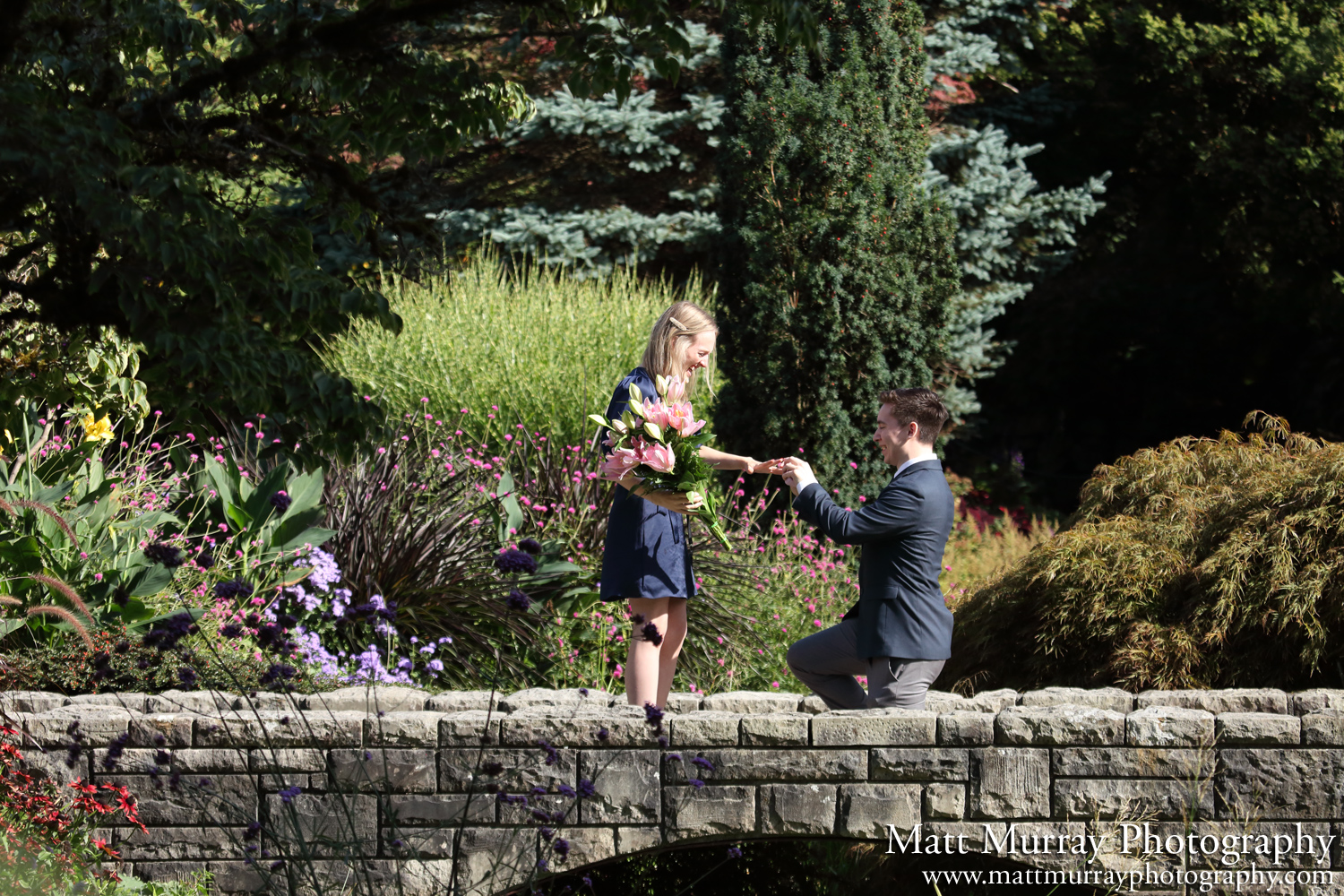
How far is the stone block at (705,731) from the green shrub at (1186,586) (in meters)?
2.16

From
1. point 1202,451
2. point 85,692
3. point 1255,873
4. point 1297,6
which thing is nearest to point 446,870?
point 85,692

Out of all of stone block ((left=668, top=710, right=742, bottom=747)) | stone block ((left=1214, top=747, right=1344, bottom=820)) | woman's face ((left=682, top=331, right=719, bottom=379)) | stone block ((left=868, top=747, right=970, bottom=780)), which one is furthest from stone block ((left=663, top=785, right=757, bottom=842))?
woman's face ((left=682, top=331, right=719, bottom=379))

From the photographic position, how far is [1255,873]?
3.26 m

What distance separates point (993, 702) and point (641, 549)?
1456mm

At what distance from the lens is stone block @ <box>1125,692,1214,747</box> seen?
3246 mm

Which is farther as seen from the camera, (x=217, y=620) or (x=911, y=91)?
(x=911, y=91)

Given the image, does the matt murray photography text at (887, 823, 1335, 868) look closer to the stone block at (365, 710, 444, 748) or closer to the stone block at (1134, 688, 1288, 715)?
the stone block at (1134, 688, 1288, 715)

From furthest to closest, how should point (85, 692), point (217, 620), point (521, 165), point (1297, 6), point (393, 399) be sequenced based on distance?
point (521, 165), point (1297, 6), point (393, 399), point (217, 620), point (85, 692)

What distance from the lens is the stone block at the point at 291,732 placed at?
11.4 ft

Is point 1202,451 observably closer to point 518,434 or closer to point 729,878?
point 729,878

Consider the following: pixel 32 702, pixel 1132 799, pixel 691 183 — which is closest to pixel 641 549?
pixel 1132 799

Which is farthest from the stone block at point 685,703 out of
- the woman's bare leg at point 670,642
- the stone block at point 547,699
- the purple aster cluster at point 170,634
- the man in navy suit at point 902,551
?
the purple aster cluster at point 170,634

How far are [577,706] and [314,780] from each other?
808 mm

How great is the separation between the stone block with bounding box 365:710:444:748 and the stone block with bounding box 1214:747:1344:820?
87.3 inches
